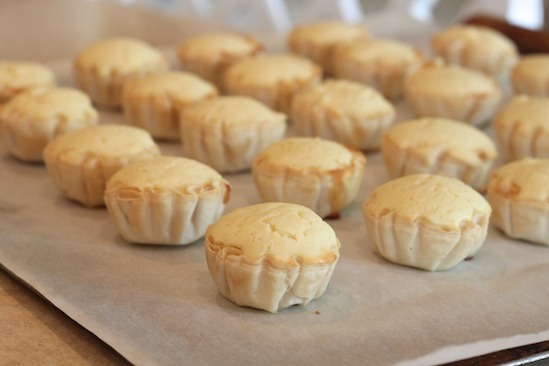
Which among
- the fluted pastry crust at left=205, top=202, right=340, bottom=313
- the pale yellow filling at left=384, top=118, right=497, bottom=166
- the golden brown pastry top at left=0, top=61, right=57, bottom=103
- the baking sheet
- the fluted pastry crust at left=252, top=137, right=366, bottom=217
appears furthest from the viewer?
the golden brown pastry top at left=0, top=61, right=57, bottom=103

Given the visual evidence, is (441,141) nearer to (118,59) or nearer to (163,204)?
(163,204)

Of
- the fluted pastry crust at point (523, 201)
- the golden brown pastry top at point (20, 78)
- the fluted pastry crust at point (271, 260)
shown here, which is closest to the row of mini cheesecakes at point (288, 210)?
the fluted pastry crust at point (271, 260)

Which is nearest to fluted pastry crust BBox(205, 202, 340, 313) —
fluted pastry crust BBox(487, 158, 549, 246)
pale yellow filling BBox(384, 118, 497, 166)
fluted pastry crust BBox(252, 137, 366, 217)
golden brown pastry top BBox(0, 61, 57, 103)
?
fluted pastry crust BBox(252, 137, 366, 217)

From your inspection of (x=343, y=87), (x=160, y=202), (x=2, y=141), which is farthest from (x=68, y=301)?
(x=343, y=87)

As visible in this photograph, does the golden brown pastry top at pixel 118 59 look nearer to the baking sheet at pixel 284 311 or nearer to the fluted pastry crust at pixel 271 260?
the baking sheet at pixel 284 311

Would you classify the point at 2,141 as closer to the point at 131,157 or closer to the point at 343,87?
the point at 131,157

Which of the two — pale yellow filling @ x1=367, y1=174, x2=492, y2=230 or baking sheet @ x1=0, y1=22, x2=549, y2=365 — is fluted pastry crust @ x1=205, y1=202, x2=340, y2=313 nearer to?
baking sheet @ x1=0, y1=22, x2=549, y2=365
